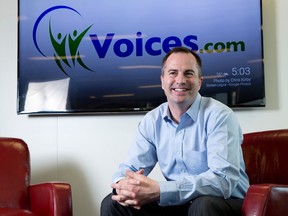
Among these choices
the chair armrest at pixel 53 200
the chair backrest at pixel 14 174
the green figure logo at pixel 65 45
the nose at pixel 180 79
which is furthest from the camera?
the green figure logo at pixel 65 45

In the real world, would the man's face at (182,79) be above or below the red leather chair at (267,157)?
above

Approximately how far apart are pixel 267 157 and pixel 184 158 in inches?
21.6

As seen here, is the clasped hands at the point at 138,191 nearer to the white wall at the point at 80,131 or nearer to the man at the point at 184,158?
the man at the point at 184,158

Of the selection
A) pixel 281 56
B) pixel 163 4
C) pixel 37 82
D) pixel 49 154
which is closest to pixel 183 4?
pixel 163 4

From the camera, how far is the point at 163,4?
100 inches

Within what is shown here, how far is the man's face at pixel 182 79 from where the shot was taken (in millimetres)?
1801

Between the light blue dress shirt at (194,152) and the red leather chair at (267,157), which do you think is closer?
the light blue dress shirt at (194,152)

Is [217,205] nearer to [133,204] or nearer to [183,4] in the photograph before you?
[133,204]

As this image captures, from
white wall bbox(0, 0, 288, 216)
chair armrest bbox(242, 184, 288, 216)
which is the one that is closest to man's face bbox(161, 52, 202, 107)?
chair armrest bbox(242, 184, 288, 216)

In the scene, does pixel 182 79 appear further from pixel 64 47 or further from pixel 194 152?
pixel 64 47

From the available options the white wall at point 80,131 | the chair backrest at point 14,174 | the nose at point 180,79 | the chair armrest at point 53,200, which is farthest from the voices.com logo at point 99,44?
the chair armrest at point 53,200

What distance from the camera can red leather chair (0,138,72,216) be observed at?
1.92 meters

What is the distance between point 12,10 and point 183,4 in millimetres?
1263

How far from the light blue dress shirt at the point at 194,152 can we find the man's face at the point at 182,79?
0.20 feet
